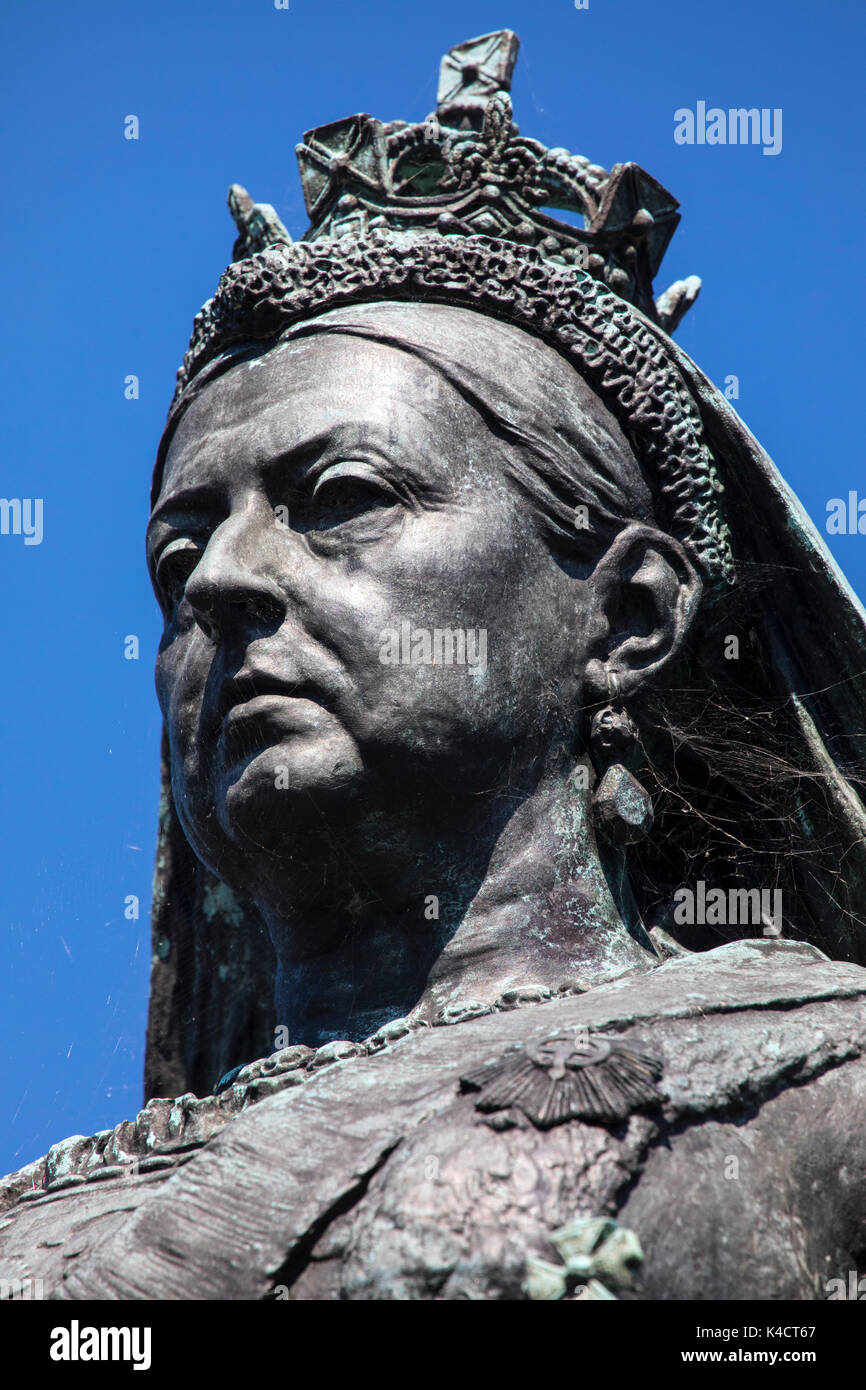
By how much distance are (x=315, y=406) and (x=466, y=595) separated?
93 cm

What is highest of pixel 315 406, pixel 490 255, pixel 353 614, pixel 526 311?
pixel 490 255

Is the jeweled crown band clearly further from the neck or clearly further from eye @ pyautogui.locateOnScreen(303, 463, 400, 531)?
the neck

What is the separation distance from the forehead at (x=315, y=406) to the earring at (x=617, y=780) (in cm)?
118

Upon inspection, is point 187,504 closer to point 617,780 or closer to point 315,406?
point 315,406

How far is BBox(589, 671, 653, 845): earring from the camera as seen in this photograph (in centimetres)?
737

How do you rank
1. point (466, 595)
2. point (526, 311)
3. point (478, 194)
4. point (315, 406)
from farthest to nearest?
1. point (478, 194)
2. point (526, 311)
3. point (315, 406)
4. point (466, 595)

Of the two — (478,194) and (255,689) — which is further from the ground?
(478,194)

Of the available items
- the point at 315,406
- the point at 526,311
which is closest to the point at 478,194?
the point at 526,311

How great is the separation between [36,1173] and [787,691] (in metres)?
3.32

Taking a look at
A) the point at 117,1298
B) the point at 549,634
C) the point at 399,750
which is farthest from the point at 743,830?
the point at 117,1298

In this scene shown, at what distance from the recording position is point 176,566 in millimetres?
7844

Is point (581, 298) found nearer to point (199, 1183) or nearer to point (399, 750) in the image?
point (399, 750)

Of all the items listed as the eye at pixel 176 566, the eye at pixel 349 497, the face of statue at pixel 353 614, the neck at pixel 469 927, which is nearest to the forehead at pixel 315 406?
the face of statue at pixel 353 614

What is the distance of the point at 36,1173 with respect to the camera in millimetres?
6879
